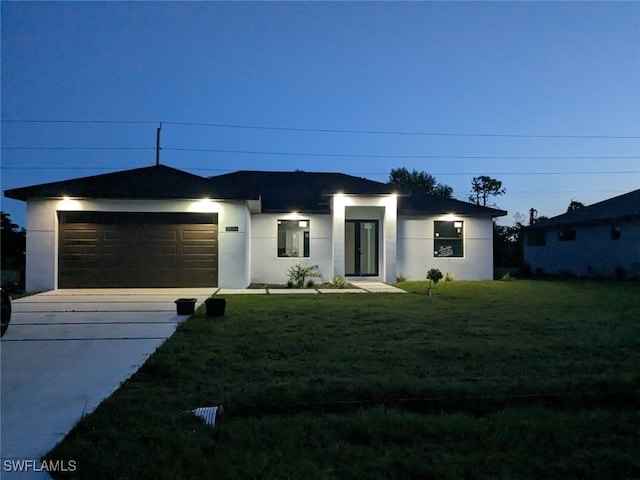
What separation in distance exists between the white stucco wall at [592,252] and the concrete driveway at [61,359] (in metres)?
18.7

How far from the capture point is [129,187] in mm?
14766

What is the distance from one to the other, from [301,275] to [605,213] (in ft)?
48.8

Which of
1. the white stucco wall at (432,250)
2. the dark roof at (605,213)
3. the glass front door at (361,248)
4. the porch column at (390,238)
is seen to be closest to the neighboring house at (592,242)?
the dark roof at (605,213)

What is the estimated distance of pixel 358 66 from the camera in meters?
23.4

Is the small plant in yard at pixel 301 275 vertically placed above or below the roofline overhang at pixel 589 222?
below

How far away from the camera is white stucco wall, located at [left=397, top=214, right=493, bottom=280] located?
18.9 metres

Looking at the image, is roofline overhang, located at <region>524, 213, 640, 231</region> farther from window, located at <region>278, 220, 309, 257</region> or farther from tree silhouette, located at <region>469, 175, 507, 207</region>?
tree silhouette, located at <region>469, 175, 507, 207</region>

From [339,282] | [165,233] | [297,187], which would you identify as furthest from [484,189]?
[165,233]

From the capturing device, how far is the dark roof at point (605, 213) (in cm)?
1992

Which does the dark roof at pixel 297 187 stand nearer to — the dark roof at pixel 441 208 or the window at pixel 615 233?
the dark roof at pixel 441 208

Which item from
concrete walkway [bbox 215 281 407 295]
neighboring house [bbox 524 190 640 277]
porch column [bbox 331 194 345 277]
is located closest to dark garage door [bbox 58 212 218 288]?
concrete walkway [bbox 215 281 407 295]

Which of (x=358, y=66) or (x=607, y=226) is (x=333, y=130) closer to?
(x=358, y=66)

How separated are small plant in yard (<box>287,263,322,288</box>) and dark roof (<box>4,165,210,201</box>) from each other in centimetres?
424

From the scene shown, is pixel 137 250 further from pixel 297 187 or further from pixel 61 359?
pixel 61 359
